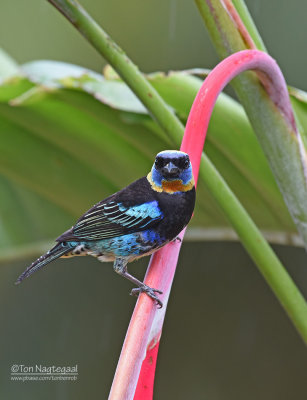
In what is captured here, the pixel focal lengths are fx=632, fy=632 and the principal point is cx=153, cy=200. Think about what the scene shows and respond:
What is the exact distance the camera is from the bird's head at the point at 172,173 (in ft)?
1.92

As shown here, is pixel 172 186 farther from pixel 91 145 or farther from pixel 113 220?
pixel 91 145

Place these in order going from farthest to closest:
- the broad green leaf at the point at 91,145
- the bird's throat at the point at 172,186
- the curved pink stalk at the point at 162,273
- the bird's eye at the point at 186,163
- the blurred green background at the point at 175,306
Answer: the blurred green background at the point at 175,306
the broad green leaf at the point at 91,145
the bird's throat at the point at 172,186
the bird's eye at the point at 186,163
the curved pink stalk at the point at 162,273

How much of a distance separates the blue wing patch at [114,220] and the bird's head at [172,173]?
0.02m

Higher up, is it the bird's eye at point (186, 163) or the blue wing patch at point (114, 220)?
the blue wing patch at point (114, 220)

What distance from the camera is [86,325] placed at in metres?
1.89

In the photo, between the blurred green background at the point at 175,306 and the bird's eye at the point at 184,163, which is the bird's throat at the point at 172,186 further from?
the blurred green background at the point at 175,306

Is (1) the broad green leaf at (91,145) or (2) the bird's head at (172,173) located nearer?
(2) the bird's head at (172,173)

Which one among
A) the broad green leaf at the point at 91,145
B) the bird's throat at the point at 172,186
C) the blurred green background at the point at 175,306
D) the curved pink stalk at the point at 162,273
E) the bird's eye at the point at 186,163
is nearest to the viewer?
the curved pink stalk at the point at 162,273

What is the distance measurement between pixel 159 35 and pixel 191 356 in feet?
3.38

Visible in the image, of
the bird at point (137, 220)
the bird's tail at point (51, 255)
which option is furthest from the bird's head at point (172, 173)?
the bird's tail at point (51, 255)

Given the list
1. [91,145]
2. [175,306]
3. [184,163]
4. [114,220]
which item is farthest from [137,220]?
[175,306]

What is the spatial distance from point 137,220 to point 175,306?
1134mm

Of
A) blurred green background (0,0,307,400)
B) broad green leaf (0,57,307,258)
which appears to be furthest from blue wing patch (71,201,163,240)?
blurred green background (0,0,307,400)

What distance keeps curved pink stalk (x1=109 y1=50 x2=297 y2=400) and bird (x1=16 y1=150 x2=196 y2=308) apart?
5cm
